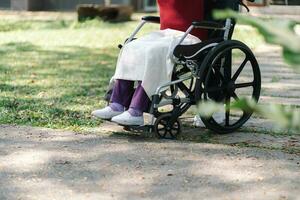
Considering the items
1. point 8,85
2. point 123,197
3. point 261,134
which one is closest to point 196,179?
point 123,197

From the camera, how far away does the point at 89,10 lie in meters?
12.9

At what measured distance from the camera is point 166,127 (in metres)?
3.53

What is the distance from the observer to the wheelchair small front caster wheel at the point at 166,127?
3478 mm

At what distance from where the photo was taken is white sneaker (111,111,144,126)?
11.2ft

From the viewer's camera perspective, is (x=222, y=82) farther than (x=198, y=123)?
No

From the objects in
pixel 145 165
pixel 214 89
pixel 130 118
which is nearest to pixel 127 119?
pixel 130 118

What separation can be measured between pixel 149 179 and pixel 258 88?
4.39ft

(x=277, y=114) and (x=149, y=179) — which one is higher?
(x=277, y=114)

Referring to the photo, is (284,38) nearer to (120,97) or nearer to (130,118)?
(130,118)

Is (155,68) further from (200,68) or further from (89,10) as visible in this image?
(89,10)

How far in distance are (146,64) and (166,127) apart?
0.40 meters

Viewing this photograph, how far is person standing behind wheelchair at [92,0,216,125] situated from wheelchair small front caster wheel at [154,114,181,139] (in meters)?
0.11

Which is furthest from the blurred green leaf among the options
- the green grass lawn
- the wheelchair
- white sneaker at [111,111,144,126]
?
white sneaker at [111,111,144,126]

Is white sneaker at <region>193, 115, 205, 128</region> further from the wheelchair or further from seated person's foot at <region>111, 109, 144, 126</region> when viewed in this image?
seated person's foot at <region>111, 109, 144, 126</region>
